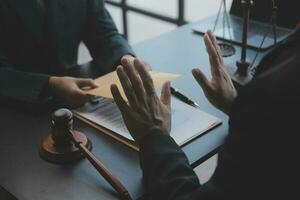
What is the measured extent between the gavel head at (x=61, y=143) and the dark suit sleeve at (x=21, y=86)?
0.82ft

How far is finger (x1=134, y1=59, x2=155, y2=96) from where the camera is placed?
1.06 metres

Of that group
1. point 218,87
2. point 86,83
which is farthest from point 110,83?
point 218,87

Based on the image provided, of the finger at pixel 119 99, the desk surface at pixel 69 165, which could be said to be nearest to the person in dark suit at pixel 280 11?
the desk surface at pixel 69 165

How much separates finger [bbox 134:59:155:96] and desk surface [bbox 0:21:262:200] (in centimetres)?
17

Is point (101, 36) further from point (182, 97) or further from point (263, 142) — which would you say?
point (263, 142)

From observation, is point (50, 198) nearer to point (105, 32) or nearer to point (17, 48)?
point (17, 48)

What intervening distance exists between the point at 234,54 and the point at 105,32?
489 millimetres

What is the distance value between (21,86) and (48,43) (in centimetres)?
32

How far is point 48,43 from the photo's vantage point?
1.67 meters

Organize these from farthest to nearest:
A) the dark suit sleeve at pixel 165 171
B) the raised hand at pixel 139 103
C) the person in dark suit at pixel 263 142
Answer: the raised hand at pixel 139 103
the dark suit sleeve at pixel 165 171
the person in dark suit at pixel 263 142

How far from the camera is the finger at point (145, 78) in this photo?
1.06 m

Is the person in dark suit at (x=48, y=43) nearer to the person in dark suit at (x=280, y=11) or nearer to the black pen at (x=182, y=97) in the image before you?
the black pen at (x=182, y=97)

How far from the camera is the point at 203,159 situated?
1.15m

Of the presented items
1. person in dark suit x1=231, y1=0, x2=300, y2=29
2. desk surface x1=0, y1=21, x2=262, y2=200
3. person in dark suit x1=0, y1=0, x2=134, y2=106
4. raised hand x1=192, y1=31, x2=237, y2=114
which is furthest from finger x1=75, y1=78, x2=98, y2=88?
person in dark suit x1=231, y1=0, x2=300, y2=29
